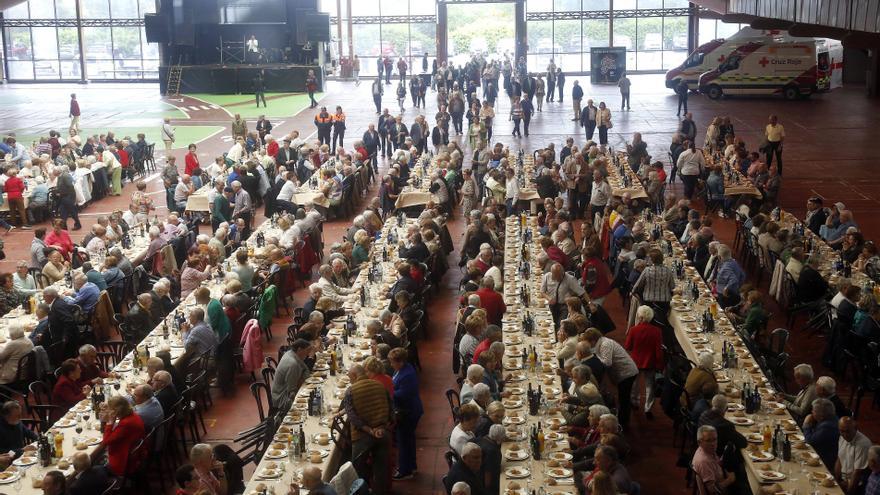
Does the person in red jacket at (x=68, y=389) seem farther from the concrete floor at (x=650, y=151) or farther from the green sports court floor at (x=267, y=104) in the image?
the green sports court floor at (x=267, y=104)

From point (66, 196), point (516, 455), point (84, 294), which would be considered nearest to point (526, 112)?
point (66, 196)

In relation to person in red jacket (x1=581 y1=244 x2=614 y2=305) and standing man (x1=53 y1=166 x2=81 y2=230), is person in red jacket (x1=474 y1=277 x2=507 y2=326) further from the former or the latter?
standing man (x1=53 y1=166 x2=81 y2=230)

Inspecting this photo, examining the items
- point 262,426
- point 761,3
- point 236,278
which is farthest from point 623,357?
point 761,3

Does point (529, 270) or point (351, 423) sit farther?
point (529, 270)

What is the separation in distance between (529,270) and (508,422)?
225 inches

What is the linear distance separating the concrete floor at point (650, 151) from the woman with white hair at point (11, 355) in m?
2.56

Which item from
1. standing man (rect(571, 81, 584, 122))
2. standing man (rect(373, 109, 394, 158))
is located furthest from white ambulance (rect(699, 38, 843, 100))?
standing man (rect(373, 109, 394, 158))

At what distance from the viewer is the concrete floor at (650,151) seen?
12359mm

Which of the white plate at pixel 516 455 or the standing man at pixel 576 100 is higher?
the standing man at pixel 576 100

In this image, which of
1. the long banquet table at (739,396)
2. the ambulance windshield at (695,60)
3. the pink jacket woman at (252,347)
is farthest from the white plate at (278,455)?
the ambulance windshield at (695,60)

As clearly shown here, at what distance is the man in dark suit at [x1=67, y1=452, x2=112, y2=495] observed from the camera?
959cm

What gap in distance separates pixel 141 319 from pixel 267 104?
108ft

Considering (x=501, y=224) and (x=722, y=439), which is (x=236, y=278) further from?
(x=722, y=439)

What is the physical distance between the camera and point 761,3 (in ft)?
99.1
